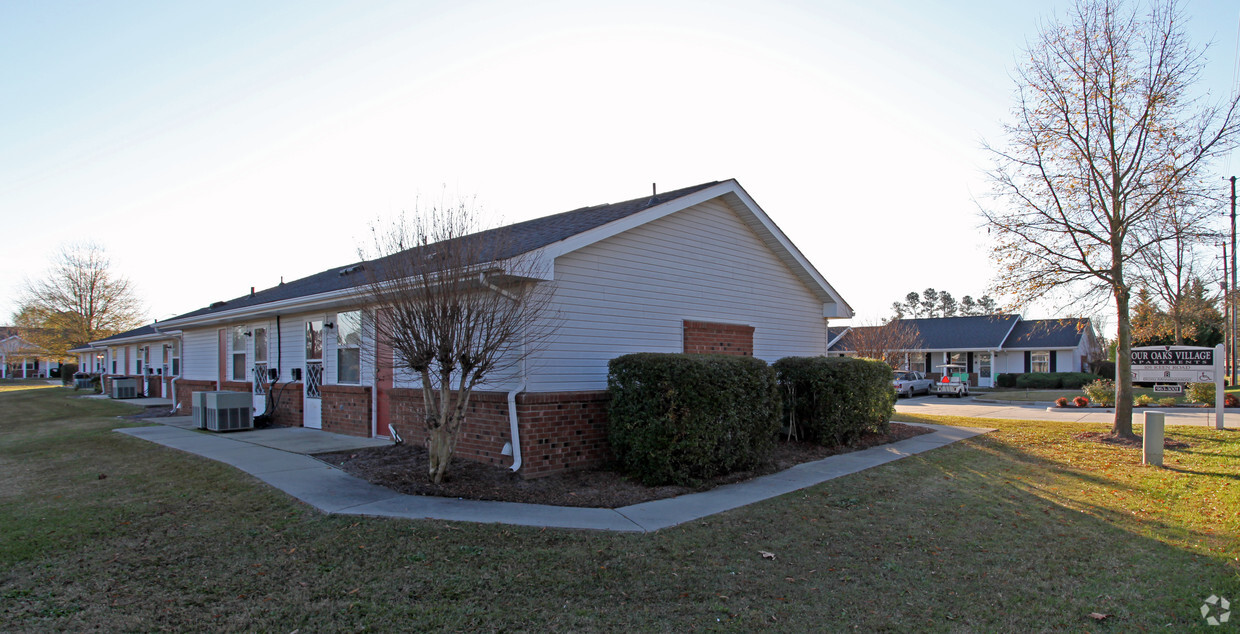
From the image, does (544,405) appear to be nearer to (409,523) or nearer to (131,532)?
(409,523)

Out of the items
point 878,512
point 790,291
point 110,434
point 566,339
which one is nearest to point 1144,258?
point 790,291

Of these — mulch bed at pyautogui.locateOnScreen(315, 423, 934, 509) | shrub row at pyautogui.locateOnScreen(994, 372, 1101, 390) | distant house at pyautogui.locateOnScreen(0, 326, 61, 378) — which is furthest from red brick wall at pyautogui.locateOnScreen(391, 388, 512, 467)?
distant house at pyautogui.locateOnScreen(0, 326, 61, 378)

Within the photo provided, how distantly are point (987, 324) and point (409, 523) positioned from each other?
1596 inches

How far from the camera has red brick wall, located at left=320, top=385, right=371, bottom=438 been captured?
11.8m

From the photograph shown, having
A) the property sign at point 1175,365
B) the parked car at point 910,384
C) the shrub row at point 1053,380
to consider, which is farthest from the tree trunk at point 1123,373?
the shrub row at point 1053,380

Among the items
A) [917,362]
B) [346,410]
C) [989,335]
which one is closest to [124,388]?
[346,410]

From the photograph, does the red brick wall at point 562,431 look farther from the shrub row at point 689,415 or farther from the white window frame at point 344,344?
the white window frame at point 344,344

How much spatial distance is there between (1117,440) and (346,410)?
14790 millimetres

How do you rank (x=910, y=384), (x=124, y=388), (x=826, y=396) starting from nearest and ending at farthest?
(x=826, y=396)
(x=124, y=388)
(x=910, y=384)

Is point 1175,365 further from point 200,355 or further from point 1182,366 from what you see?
point 200,355

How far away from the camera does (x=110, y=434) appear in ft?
42.2

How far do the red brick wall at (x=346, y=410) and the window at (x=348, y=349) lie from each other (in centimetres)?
25

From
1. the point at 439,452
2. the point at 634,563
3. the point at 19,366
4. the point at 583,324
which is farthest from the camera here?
the point at 19,366

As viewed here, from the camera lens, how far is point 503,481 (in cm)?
791
